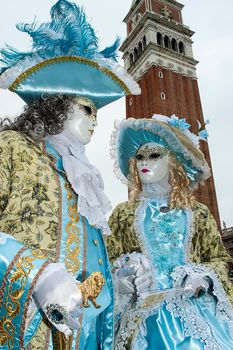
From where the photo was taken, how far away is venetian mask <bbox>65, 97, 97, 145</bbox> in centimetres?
218

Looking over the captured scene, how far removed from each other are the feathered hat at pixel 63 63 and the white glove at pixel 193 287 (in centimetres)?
128

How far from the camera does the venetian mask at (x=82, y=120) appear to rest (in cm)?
218

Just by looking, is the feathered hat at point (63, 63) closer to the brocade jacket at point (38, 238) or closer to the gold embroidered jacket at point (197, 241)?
the brocade jacket at point (38, 238)

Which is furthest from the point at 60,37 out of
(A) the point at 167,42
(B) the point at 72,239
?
(A) the point at 167,42

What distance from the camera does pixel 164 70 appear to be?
83.2ft

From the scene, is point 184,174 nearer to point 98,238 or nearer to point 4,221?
point 98,238

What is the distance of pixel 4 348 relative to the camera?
131 centimetres

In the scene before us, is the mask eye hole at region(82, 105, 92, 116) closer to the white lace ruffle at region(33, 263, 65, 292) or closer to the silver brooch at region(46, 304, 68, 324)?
the white lace ruffle at region(33, 263, 65, 292)

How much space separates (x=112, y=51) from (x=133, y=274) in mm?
1455

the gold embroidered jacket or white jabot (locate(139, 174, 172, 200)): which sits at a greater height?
white jabot (locate(139, 174, 172, 200))

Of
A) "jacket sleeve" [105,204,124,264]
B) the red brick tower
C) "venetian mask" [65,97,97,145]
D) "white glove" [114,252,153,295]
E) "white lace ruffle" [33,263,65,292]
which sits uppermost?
the red brick tower

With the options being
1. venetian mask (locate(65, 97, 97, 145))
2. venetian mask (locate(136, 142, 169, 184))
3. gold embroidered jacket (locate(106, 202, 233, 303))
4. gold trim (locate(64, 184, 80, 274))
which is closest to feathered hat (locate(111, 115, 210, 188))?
venetian mask (locate(136, 142, 169, 184))

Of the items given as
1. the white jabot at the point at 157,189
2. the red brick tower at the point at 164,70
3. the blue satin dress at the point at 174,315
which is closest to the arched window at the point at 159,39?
the red brick tower at the point at 164,70

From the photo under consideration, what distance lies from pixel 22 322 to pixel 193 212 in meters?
2.22
